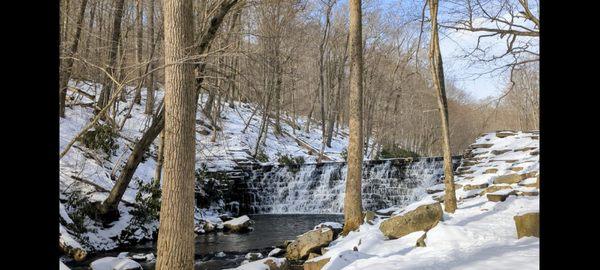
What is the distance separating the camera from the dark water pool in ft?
30.0

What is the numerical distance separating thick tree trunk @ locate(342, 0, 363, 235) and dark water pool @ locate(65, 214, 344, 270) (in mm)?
2217

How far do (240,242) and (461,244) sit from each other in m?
6.51

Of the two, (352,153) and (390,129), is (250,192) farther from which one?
(390,129)

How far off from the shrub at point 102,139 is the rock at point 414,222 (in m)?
9.24

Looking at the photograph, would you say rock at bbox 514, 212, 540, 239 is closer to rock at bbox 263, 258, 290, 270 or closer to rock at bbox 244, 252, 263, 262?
rock at bbox 263, 258, 290, 270

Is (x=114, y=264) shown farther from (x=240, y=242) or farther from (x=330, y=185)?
(x=330, y=185)

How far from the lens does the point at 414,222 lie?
25.0 feet

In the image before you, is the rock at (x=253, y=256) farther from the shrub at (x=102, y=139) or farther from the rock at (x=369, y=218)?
the shrub at (x=102, y=139)

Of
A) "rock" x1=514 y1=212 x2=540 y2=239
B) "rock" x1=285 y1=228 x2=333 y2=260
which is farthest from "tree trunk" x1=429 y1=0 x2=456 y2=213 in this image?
"rock" x1=514 y1=212 x2=540 y2=239

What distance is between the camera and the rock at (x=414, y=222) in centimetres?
756

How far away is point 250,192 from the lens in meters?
17.5

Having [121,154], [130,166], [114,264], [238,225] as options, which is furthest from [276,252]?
[121,154]

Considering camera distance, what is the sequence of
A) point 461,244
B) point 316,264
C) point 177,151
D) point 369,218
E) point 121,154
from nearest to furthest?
point 177,151, point 461,244, point 316,264, point 369,218, point 121,154

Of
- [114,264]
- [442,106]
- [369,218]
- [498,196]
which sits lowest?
[114,264]
